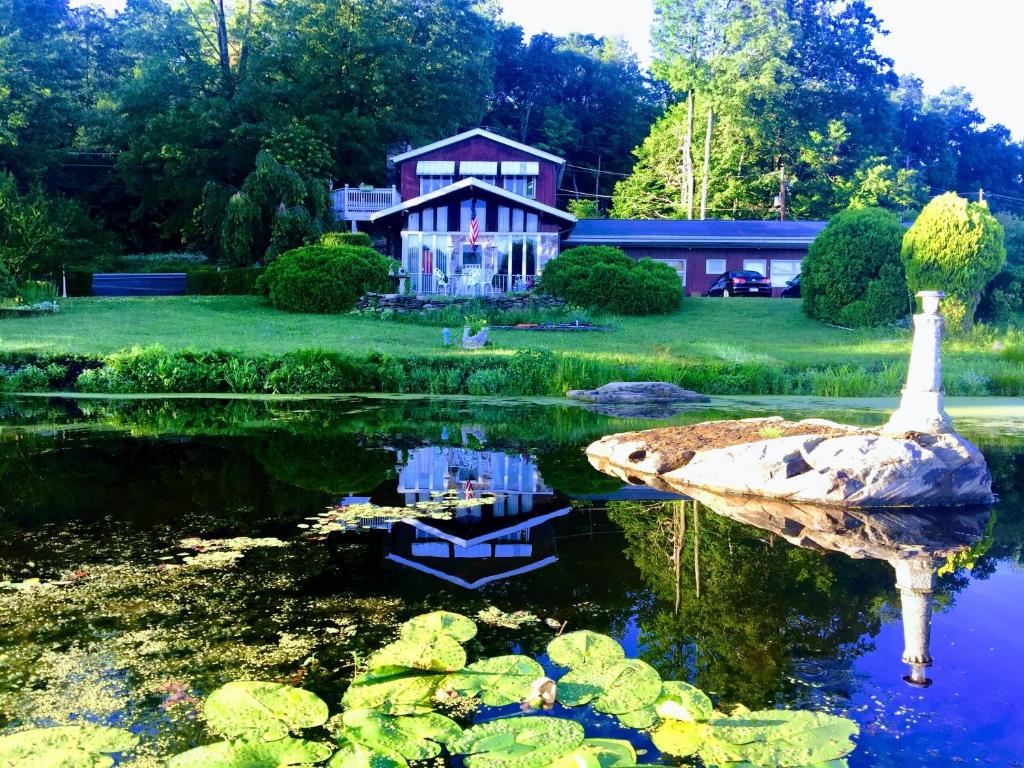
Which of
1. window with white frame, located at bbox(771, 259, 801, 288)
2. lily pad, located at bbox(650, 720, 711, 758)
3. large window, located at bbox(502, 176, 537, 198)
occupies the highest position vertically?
large window, located at bbox(502, 176, 537, 198)

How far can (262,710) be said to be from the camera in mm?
3424

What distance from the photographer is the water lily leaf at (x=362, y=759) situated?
10.1 feet

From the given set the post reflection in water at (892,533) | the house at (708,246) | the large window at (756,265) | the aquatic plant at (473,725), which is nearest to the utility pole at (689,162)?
the house at (708,246)

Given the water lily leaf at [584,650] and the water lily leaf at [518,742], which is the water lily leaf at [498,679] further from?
the water lily leaf at [518,742]

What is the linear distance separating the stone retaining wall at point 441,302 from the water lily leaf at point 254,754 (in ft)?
72.7

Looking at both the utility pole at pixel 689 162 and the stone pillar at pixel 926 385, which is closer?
the stone pillar at pixel 926 385

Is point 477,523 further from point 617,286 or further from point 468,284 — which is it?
point 468,284

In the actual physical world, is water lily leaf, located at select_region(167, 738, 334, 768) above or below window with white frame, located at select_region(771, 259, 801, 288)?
below

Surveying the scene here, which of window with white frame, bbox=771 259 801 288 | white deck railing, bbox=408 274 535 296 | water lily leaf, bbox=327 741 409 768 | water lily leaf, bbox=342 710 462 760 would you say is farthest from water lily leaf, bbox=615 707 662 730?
window with white frame, bbox=771 259 801 288

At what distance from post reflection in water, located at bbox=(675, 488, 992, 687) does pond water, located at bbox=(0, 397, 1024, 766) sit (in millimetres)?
36

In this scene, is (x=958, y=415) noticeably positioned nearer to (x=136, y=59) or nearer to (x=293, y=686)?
(x=293, y=686)

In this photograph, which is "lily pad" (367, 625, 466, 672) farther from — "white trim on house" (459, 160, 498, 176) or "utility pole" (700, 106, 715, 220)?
"utility pole" (700, 106, 715, 220)

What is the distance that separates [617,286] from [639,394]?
12.8 metres

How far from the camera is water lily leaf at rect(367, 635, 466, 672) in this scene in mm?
3863
